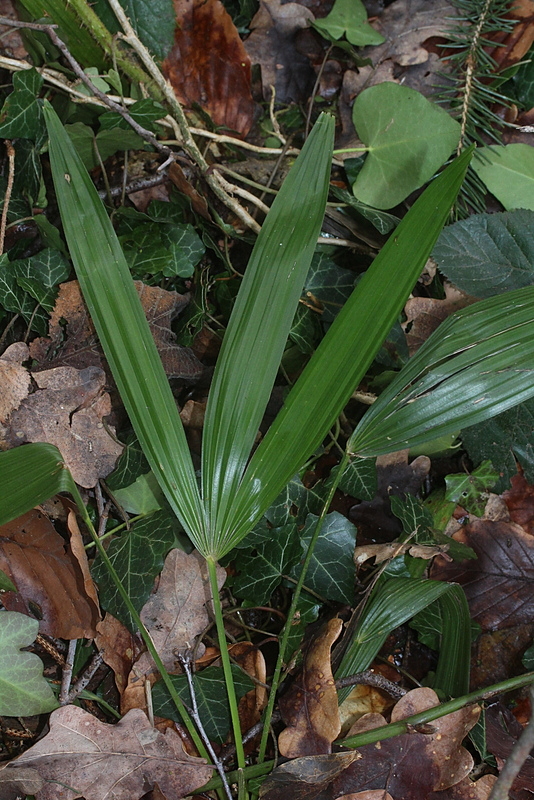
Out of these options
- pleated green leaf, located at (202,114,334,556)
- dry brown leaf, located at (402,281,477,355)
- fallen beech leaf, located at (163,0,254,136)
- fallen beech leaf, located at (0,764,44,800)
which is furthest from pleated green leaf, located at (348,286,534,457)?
fallen beech leaf, located at (163,0,254,136)

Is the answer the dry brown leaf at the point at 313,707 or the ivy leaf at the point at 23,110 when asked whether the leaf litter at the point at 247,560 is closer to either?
the dry brown leaf at the point at 313,707

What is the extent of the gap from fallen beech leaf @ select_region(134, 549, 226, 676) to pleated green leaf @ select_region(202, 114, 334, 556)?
0.20 meters

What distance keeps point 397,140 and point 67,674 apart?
4.68 ft

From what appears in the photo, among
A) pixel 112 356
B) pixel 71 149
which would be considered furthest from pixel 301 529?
pixel 71 149

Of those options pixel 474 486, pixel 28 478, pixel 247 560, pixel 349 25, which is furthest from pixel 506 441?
pixel 349 25

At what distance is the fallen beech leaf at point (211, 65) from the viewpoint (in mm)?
1534

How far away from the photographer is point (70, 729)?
109 centimetres

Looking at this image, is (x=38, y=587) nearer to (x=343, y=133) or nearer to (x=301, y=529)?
(x=301, y=529)

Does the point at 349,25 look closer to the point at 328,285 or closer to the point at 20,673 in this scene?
the point at 328,285

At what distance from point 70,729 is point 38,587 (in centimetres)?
27

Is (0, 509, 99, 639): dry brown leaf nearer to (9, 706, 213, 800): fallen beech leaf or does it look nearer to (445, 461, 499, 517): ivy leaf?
(9, 706, 213, 800): fallen beech leaf

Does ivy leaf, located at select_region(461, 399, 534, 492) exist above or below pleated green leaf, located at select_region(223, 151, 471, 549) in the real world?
below

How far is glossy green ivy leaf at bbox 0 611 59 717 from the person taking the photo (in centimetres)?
106

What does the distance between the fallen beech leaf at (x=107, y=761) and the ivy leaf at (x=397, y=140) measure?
1291 mm
